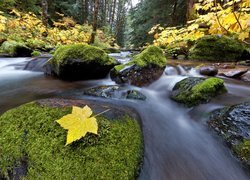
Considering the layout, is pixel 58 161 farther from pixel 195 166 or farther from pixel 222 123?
pixel 222 123

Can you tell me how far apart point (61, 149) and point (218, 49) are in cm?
715

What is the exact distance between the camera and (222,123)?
2.29 metres

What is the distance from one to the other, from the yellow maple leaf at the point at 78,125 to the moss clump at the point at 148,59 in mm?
2484

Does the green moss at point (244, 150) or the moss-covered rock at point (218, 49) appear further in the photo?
the moss-covered rock at point (218, 49)

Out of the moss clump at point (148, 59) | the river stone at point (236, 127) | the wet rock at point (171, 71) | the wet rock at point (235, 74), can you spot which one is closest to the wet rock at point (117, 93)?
the moss clump at point (148, 59)

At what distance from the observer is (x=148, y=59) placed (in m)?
4.25

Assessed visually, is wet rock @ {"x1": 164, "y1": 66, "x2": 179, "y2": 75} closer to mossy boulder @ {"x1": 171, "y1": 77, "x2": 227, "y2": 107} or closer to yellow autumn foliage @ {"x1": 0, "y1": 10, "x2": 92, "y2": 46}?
mossy boulder @ {"x1": 171, "y1": 77, "x2": 227, "y2": 107}

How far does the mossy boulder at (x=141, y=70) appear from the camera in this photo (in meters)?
3.98

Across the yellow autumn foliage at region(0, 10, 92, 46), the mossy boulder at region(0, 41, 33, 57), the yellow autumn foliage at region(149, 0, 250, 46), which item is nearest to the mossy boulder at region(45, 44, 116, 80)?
the yellow autumn foliage at region(149, 0, 250, 46)

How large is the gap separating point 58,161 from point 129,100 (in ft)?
6.09

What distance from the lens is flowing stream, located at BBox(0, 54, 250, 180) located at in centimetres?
181

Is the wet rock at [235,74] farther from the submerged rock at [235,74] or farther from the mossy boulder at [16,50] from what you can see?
the mossy boulder at [16,50]

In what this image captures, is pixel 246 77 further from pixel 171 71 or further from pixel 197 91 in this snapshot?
pixel 197 91

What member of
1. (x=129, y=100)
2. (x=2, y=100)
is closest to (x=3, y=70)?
(x=2, y=100)
